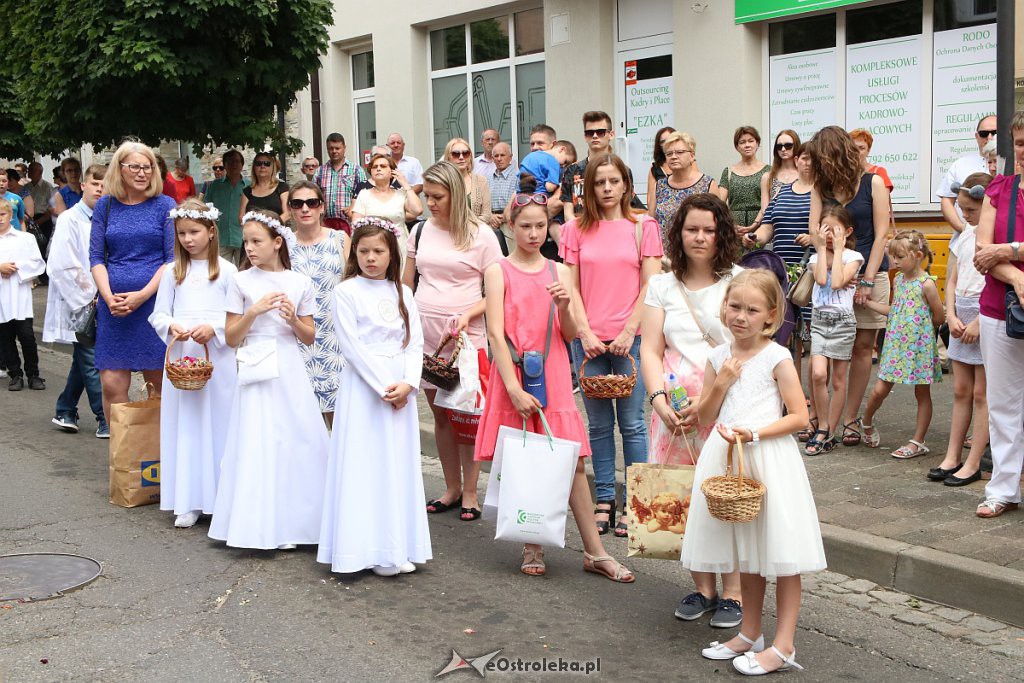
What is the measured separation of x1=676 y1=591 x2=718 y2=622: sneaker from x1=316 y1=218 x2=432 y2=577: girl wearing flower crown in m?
1.39

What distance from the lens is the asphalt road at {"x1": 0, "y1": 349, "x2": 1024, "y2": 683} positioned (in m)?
4.51

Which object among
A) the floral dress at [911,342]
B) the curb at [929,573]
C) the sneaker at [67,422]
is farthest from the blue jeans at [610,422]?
the sneaker at [67,422]

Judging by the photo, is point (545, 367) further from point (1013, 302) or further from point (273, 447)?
point (1013, 302)

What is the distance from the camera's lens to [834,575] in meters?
5.73

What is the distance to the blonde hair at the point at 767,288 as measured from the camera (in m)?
4.39

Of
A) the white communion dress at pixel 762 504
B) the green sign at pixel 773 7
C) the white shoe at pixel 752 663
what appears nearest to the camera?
the white communion dress at pixel 762 504

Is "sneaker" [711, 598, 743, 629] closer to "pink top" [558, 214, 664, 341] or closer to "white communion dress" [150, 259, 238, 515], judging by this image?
"pink top" [558, 214, 664, 341]

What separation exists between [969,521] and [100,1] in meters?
10.7

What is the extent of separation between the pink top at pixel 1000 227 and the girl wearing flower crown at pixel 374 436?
307 cm

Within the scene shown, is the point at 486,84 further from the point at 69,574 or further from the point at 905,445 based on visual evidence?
the point at 69,574

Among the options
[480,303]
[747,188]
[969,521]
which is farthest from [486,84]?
[969,521]

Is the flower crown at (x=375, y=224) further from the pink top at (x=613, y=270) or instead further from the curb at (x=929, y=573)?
the curb at (x=929, y=573)

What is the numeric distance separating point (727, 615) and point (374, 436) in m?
1.91

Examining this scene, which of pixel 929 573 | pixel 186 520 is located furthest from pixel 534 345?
pixel 186 520
